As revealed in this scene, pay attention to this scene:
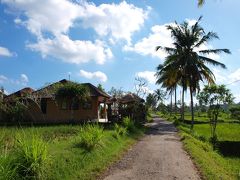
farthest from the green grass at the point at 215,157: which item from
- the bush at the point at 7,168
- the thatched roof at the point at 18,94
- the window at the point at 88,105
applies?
the thatched roof at the point at 18,94

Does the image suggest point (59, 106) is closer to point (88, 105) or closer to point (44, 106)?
point (44, 106)

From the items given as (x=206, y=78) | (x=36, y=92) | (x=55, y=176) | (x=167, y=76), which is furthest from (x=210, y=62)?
(x=55, y=176)

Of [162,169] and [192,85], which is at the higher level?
[192,85]

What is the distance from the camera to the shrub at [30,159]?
26.7 feet

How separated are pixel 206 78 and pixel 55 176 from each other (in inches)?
1027

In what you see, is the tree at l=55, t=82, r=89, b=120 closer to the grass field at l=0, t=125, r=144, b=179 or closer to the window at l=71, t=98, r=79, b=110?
the window at l=71, t=98, r=79, b=110

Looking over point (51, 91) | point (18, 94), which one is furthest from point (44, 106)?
point (18, 94)

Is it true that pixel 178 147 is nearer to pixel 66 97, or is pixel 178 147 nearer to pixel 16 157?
pixel 16 157

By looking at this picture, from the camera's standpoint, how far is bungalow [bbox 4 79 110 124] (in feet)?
110

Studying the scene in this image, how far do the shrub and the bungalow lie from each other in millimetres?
24113

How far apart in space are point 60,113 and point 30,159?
26720 mm

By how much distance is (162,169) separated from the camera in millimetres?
10633

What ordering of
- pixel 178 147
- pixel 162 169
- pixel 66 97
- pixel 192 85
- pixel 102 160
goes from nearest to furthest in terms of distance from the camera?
pixel 162 169, pixel 102 160, pixel 178 147, pixel 66 97, pixel 192 85

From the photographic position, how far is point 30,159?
8281 millimetres
